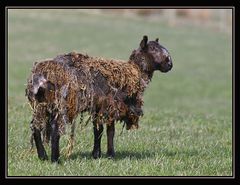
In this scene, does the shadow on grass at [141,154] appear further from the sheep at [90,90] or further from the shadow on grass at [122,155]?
the sheep at [90,90]

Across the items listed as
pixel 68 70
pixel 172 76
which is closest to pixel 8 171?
pixel 68 70

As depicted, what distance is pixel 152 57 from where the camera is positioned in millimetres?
9844

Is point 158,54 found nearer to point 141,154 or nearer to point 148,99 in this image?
point 141,154

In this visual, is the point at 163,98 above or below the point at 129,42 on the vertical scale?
below

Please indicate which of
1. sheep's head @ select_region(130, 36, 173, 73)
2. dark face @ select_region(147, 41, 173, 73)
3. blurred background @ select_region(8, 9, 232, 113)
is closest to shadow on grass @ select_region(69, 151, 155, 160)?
sheep's head @ select_region(130, 36, 173, 73)

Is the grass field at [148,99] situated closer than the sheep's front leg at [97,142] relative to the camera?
Yes

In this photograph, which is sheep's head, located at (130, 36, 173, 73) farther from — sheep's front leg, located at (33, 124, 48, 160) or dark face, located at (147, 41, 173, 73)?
sheep's front leg, located at (33, 124, 48, 160)

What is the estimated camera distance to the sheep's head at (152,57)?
981 cm

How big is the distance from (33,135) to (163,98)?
1931 centimetres

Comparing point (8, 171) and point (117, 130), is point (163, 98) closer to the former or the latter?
point (117, 130)

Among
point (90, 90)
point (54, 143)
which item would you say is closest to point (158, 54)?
point (90, 90)

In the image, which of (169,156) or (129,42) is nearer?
(169,156)

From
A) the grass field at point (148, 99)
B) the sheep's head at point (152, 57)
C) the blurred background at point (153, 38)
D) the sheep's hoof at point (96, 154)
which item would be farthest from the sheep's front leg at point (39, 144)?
the blurred background at point (153, 38)

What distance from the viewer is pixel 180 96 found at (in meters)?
29.2
